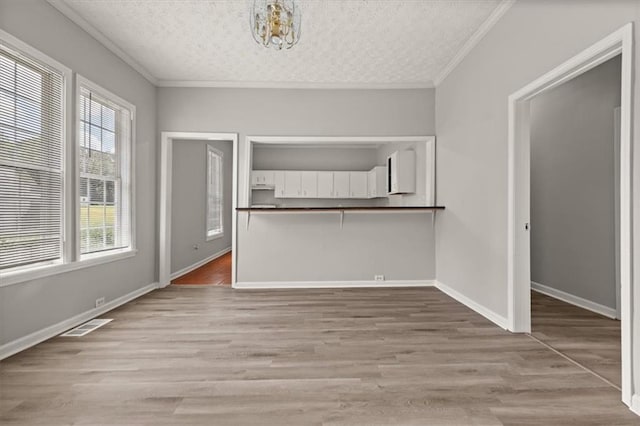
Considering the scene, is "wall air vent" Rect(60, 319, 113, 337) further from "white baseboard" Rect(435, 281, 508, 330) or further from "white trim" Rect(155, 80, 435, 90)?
"white baseboard" Rect(435, 281, 508, 330)

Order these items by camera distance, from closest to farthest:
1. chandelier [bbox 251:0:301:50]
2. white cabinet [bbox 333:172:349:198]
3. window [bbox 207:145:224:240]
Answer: chandelier [bbox 251:0:301:50] < window [bbox 207:145:224:240] < white cabinet [bbox 333:172:349:198]

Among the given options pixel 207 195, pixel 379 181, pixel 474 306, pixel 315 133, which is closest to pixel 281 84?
pixel 315 133

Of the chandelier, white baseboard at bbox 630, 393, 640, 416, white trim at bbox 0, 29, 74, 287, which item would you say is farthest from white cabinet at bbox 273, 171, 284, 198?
white baseboard at bbox 630, 393, 640, 416

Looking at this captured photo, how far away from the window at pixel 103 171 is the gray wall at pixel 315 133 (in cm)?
81

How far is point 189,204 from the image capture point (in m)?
5.88

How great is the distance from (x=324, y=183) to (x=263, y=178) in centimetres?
134

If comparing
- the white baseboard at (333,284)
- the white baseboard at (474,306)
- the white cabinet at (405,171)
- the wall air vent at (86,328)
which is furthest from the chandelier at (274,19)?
the white cabinet at (405,171)

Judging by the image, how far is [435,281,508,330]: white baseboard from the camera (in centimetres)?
296

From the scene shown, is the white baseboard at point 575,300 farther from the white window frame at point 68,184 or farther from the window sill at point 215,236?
the window sill at point 215,236

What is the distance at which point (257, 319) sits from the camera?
3.16 m

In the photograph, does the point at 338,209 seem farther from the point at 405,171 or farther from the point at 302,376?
the point at 302,376

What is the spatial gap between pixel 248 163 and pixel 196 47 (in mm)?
1511

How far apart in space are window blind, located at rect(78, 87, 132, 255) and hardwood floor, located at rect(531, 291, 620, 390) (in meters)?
4.30

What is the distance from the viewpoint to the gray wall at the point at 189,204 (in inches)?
213
